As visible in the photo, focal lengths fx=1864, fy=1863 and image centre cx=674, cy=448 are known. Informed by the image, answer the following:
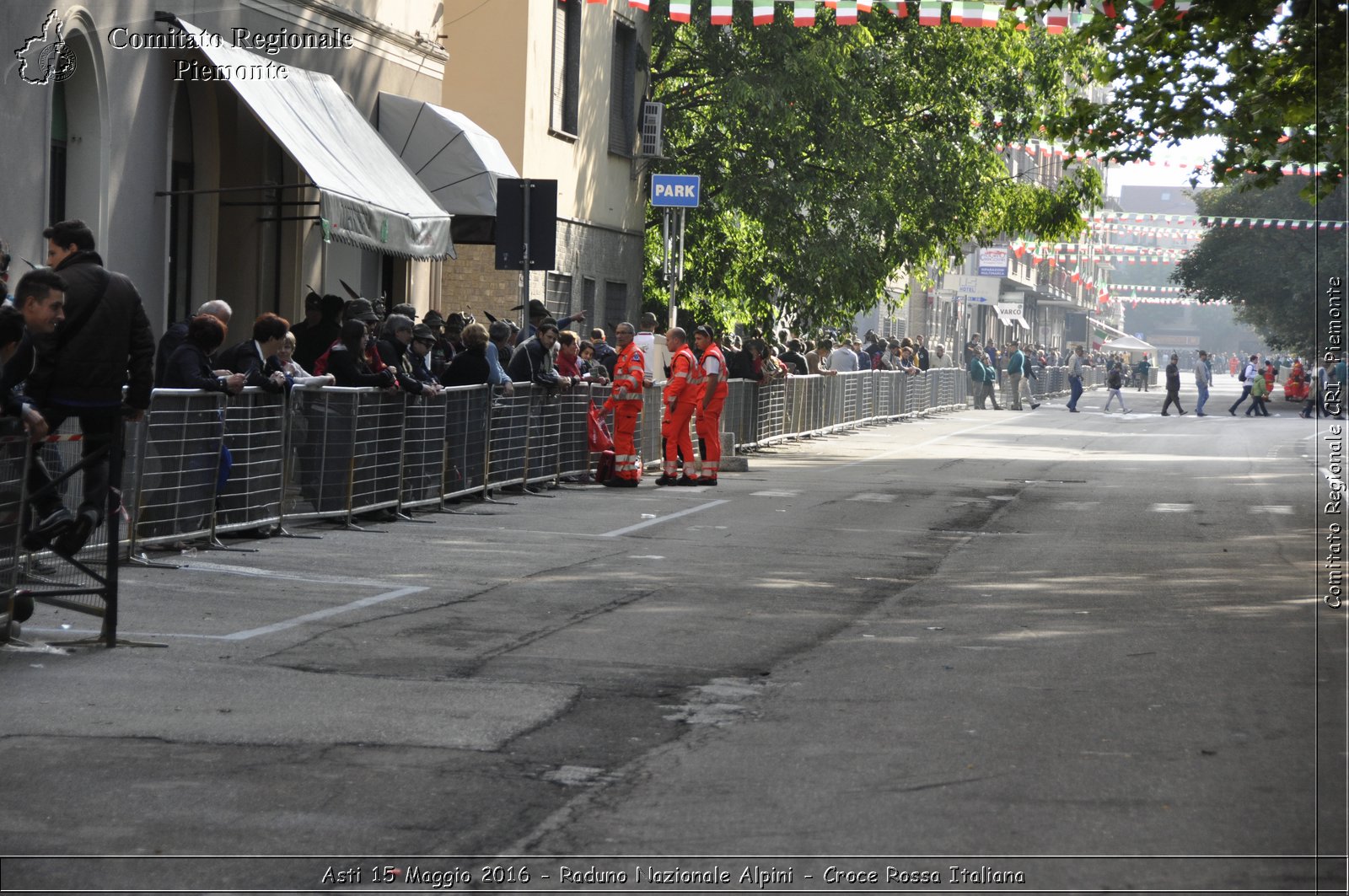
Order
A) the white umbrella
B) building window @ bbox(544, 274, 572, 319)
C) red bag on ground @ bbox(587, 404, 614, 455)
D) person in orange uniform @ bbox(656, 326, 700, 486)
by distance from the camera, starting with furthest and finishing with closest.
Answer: the white umbrella
building window @ bbox(544, 274, 572, 319)
person in orange uniform @ bbox(656, 326, 700, 486)
red bag on ground @ bbox(587, 404, 614, 455)

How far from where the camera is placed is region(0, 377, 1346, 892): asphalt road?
5.29 meters

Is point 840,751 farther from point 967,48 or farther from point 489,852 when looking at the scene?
point 967,48

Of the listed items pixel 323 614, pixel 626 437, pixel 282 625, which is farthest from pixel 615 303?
pixel 282 625

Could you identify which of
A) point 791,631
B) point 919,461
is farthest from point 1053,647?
point 919,461

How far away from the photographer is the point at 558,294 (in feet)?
89.4

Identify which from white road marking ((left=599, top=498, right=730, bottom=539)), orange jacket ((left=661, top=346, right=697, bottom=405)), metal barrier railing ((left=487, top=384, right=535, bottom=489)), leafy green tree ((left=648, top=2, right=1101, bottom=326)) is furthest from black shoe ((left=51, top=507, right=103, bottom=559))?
leafy green tree ((left=648, top=2, right=1101, bottom=326))

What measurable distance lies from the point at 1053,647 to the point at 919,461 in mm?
16902

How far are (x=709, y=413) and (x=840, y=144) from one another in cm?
975

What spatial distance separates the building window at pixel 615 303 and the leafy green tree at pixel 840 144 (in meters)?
0.98

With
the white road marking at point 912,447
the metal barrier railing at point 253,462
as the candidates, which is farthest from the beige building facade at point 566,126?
the metal barrier railing at point 253,462

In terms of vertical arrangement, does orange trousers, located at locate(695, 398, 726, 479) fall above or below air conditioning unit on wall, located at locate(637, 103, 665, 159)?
below

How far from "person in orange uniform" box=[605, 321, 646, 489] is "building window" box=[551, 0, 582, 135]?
8366mm

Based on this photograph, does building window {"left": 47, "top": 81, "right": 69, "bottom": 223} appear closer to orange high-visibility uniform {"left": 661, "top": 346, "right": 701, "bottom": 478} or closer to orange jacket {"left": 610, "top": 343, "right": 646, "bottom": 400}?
orange jacket {"left": 610, "top": 343, "right": 646, "bottom": 400}

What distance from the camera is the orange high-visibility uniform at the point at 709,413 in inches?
792
